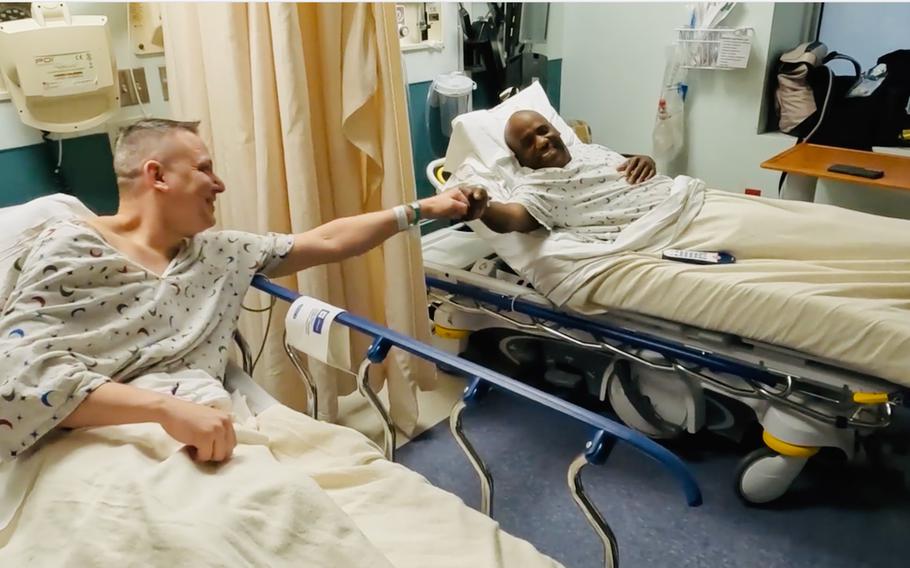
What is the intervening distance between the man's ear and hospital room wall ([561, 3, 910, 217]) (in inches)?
101

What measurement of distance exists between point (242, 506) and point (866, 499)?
1.74 metres

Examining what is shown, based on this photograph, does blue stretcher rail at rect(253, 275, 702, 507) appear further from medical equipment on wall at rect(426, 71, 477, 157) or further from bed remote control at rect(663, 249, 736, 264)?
medical equipment on wall at rect(426, 71, 477, 157)

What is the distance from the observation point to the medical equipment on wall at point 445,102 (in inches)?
106

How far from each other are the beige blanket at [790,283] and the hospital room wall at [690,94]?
1081 mm

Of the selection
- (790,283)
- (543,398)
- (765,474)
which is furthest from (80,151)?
(765,474)

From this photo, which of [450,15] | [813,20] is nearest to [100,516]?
[450,15]

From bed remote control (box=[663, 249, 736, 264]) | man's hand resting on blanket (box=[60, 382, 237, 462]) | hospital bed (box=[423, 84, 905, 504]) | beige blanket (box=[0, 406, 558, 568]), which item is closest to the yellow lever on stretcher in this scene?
hospital bed (box=[423, 84, 905, 504])

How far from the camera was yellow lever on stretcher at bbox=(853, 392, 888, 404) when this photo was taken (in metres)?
1.57

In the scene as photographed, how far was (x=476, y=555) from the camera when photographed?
41.6 inches

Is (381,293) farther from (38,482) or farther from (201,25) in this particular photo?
(38,482)

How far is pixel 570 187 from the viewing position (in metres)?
2.23

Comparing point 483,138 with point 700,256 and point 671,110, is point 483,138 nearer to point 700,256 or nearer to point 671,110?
point 700,256

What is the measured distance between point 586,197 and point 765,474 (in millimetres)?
956

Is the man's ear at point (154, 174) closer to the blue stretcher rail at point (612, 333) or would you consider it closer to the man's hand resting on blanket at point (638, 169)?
the blue stretcher rail at point (612, 333)
